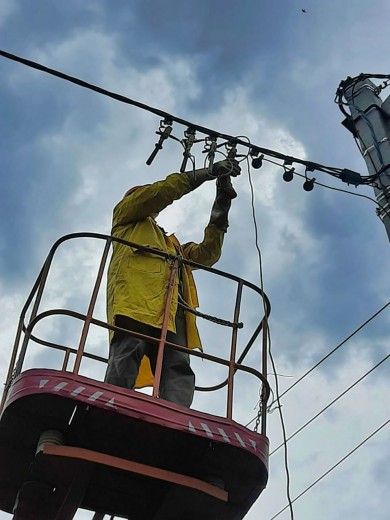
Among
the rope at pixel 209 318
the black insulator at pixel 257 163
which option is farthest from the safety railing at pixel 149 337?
the black insulator at pixel 257 163

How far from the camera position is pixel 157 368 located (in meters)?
5.15

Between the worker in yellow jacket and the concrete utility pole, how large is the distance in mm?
1247

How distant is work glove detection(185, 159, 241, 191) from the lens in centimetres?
644

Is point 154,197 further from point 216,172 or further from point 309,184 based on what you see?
point 309,184

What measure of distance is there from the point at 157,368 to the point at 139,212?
1767 mm

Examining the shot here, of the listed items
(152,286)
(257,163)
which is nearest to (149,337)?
(152,286)

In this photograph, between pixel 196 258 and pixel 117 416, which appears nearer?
pixel 117 416

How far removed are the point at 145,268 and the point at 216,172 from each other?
3.92ft

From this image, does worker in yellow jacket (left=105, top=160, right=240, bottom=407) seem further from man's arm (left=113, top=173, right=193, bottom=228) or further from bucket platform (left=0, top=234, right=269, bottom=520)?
bucket platform (left=0, top=234, right=269, bottom=520)

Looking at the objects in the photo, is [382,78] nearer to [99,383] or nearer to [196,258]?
[196,258]

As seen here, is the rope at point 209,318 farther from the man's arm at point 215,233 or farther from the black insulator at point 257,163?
the black insulator at point 257,163

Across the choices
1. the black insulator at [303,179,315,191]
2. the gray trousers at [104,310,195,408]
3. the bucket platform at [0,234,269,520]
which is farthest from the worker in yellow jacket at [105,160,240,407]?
the black insulator at [303,179,315,191]

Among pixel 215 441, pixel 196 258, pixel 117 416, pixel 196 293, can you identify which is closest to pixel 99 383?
pixel 117 416

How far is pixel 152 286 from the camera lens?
5938 mm
